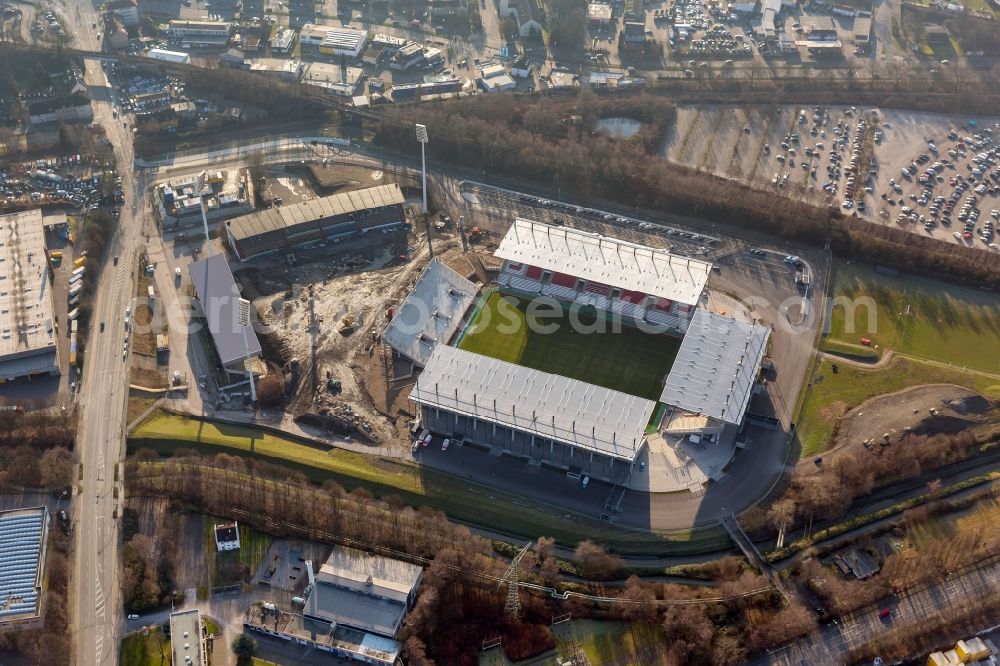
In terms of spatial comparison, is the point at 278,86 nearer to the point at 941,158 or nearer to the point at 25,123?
the point at 25,123

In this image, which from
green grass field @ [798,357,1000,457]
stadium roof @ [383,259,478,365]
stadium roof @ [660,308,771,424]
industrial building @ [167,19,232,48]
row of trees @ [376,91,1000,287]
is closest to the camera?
stadium roof @ [660,308,771,424]

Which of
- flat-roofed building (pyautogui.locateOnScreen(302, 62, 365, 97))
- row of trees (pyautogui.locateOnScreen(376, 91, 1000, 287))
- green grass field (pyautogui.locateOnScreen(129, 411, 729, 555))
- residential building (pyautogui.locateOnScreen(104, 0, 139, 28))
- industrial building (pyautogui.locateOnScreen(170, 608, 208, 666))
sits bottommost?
industrial building (pyautogui.locateOnScreen(170, 608, 208, 666))

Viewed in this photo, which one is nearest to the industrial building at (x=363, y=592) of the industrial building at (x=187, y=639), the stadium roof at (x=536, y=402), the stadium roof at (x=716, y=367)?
the industrial building at (x=187, y=639)

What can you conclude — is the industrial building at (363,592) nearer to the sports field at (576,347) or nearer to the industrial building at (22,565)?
the industrial building at (22,565)

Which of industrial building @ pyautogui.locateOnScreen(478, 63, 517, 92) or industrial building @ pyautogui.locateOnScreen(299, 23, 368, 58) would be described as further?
industrial building @ pyautogui.locateOnScreen(299, 23, 368, 58)

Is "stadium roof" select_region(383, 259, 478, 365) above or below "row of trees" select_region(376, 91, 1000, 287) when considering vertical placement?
below

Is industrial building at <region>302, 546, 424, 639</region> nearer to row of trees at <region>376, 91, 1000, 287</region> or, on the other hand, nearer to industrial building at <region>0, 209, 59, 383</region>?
industrial building at <region>0, 209, 59, 383</region>

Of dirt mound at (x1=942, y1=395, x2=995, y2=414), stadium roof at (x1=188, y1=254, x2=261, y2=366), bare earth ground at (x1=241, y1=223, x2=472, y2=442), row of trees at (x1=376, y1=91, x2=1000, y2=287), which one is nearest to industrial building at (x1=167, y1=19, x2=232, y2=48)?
row of trees at (x1=376, y1=91, x2=1000, y2=287)

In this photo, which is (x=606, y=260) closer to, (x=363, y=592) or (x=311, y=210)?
(x=311, y=210)
